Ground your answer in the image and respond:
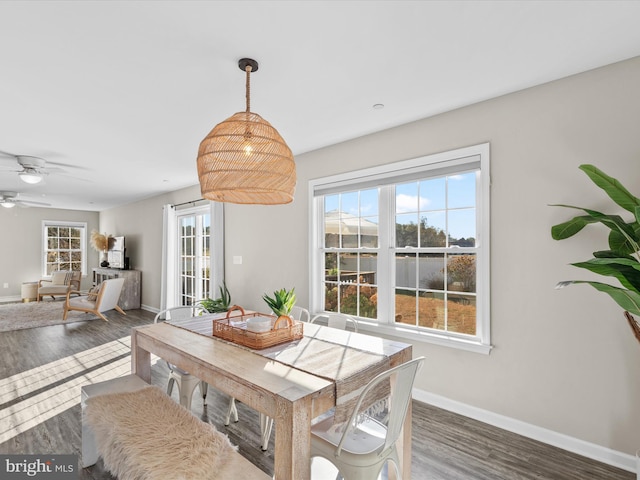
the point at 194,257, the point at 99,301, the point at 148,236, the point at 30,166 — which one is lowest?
the point at 99,301

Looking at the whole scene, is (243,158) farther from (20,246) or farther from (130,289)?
(20,246)

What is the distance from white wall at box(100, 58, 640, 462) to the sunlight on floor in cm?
315

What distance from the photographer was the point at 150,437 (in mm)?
1592

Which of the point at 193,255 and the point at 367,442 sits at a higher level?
the point at 193,255

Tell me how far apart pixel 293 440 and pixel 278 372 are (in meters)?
0.33

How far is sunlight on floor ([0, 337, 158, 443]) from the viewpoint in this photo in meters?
2.68

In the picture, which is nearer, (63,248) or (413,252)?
(413,252)

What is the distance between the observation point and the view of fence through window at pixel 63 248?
9188 mm

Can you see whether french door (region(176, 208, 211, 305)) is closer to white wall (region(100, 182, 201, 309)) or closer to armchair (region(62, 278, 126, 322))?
white wall (region(100, 182, 201, 309))

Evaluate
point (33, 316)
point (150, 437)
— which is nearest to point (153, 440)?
point (150, 437)

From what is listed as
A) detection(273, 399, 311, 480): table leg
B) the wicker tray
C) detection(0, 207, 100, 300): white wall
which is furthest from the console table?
detection(273, 399, 311, 480): table leg

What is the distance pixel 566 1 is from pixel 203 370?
2546 mm

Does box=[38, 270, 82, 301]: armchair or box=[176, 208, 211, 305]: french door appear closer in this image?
box=[176, 208, 211, 305]: french door

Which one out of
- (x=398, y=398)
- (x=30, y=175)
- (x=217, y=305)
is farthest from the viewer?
(x=217, y=305)
